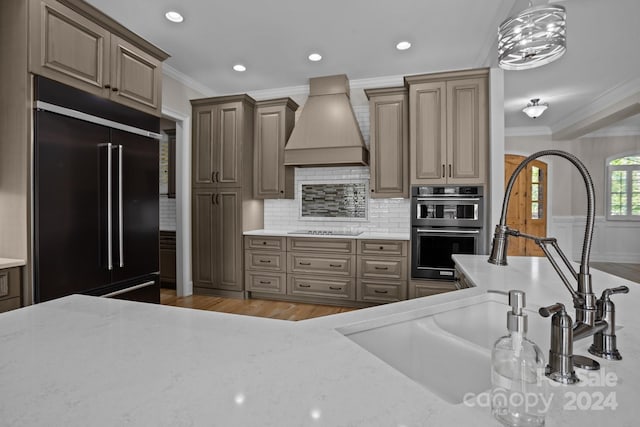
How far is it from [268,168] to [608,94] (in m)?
5.15

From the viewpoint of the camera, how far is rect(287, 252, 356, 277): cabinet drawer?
3.88 meters

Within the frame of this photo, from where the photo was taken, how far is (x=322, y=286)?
13.0 ft

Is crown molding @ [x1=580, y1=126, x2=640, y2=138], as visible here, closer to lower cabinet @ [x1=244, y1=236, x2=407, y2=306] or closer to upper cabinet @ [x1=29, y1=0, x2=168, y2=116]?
lower cabinet @ [x1=244, y1=236, x2=407, y2=306]

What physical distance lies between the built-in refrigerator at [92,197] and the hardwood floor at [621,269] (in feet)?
23.3

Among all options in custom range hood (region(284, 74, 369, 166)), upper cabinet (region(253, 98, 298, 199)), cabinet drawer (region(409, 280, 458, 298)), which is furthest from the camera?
upper cabinet (region(253, 98, 298, 199))

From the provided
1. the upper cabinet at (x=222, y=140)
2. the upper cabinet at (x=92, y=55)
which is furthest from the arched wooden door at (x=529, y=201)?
the upper cabinet at (x=92, y=55)

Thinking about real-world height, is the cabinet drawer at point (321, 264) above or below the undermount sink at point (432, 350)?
below

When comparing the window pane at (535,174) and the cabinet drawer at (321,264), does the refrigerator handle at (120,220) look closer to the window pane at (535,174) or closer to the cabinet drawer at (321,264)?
the cabinet drawer at (321,264)

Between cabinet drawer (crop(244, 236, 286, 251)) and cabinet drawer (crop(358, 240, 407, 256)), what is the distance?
0.99m

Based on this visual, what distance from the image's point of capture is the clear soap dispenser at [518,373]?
514 millimetres

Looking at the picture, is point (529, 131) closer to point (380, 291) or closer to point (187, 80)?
point (380, 291)

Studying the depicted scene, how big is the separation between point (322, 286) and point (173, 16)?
312cm

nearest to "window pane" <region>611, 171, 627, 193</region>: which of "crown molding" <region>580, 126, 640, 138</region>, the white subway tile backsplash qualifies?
"crown molding" <region>580, 126, 640, 138</region>

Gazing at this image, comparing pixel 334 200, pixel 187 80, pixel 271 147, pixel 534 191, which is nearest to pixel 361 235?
pixel 334 200
